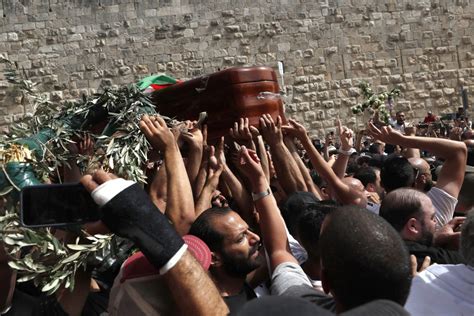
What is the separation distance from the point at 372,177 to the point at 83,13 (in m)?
10.5

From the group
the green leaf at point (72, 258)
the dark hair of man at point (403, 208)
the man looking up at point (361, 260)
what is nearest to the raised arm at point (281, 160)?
the dark hair of man at point (403, 208)

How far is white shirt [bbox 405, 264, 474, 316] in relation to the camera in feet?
8.66

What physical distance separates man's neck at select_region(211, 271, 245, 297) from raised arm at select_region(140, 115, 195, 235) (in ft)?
1.27

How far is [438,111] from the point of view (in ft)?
51.1

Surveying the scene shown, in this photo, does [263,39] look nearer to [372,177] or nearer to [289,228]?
[372,177]

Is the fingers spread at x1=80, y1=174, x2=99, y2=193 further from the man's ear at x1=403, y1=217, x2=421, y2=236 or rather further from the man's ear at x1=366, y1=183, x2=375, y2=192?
the man's ear at x1=366, y1=183, x2=375, y2=192

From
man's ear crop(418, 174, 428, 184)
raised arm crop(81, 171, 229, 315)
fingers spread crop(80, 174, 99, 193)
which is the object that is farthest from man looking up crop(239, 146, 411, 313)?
man's ear crop(418, 174, 428, 184)

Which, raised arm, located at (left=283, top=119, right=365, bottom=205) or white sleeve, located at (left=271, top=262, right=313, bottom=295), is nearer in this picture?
white sleeve, located at (left=271, top=262, right=313, bottom=295)

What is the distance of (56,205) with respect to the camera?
2115mm

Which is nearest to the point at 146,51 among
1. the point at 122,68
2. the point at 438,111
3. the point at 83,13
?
the point at 122,68

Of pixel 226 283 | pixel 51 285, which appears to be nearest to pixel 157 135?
pixel 226 283

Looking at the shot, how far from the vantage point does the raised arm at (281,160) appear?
15.3 feet

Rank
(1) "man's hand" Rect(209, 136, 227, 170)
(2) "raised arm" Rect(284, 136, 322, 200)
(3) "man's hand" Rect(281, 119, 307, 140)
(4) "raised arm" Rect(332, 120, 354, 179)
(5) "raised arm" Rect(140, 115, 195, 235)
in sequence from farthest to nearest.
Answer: (4) "raised arm" Rect(332, 120, 354, 179) → (3) "man's hand" Rect(281, 119, 307, 140) → (2) "raised arm" Rect(284, 136, 322, 200) → (1) "man's hand" Rect(209, 136, 227, 170) → (5) "raised arm" Rect(140, 115, 195, 235)

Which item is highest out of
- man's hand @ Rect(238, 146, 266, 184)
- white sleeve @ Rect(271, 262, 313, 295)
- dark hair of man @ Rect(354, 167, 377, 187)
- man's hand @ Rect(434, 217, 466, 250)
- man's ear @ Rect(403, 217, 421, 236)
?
man's hand @ Rect(238, 146, 266, 184)
